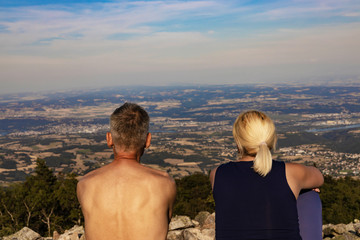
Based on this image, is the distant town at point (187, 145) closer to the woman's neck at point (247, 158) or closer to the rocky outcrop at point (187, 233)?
the rocky outcrop at point (187, 233)

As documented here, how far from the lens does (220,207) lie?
3367 millimetres

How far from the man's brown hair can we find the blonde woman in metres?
0.94

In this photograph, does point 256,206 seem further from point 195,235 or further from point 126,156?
point 195,235

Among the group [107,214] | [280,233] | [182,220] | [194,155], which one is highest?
[107,214]

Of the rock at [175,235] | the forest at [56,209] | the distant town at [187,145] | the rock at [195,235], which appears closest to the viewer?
the rock at [195,235]

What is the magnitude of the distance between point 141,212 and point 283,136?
132855 millimetres

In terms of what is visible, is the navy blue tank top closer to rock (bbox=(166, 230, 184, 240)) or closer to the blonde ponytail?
the blonde ponytail

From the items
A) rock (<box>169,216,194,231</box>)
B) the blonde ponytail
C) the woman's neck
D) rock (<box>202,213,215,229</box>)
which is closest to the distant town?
rock (<box>202,213,215,229</box>)

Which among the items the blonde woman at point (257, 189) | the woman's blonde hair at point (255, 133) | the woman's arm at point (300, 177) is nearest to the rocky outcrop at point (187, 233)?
the woman's arm at point (300, 177)

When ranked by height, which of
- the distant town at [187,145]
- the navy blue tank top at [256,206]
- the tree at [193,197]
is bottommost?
the distant town at [187,145]

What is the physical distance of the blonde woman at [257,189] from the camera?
125 inches

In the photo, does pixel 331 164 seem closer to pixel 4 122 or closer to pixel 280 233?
pixel 280 233

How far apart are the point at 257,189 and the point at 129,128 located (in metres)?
1.44

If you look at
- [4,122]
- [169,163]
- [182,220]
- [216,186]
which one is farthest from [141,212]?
[4,122]
